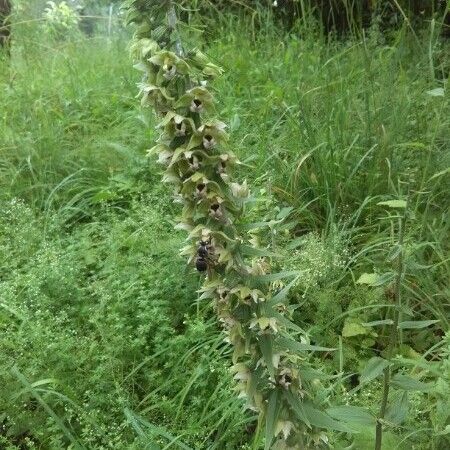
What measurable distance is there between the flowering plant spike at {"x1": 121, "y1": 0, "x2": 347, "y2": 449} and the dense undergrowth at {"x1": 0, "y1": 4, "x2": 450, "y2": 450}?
6.9 inches

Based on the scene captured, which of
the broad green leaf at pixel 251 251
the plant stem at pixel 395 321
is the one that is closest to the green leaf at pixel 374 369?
the plant stem at pixel 395 321

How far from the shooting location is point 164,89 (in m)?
1.35

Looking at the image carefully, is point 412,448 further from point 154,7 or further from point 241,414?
point 154,7

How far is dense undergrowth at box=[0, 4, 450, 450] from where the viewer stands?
218 centimetres

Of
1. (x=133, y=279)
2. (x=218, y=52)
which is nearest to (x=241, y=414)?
(x=133, y=279)

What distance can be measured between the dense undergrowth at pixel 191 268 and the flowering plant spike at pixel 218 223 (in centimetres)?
18

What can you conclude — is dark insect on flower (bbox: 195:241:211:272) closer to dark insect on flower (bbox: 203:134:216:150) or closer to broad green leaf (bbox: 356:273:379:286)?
dark insect on flower (bbox: 203:134:216:150)

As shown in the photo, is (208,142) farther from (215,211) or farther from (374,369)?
(374,369)

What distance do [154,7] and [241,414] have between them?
137cm

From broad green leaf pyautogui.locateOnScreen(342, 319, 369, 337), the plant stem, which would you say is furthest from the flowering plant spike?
broad green leaf pyautogui.locateOnScreen(342, 319, 369, 337)

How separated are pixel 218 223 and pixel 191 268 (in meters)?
0.82

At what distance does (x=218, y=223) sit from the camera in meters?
1.45

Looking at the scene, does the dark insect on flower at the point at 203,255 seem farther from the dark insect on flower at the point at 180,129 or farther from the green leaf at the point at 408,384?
the green leaf at the point at 408,384

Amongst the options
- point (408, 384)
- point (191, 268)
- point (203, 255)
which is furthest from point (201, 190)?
point (191, 268)
